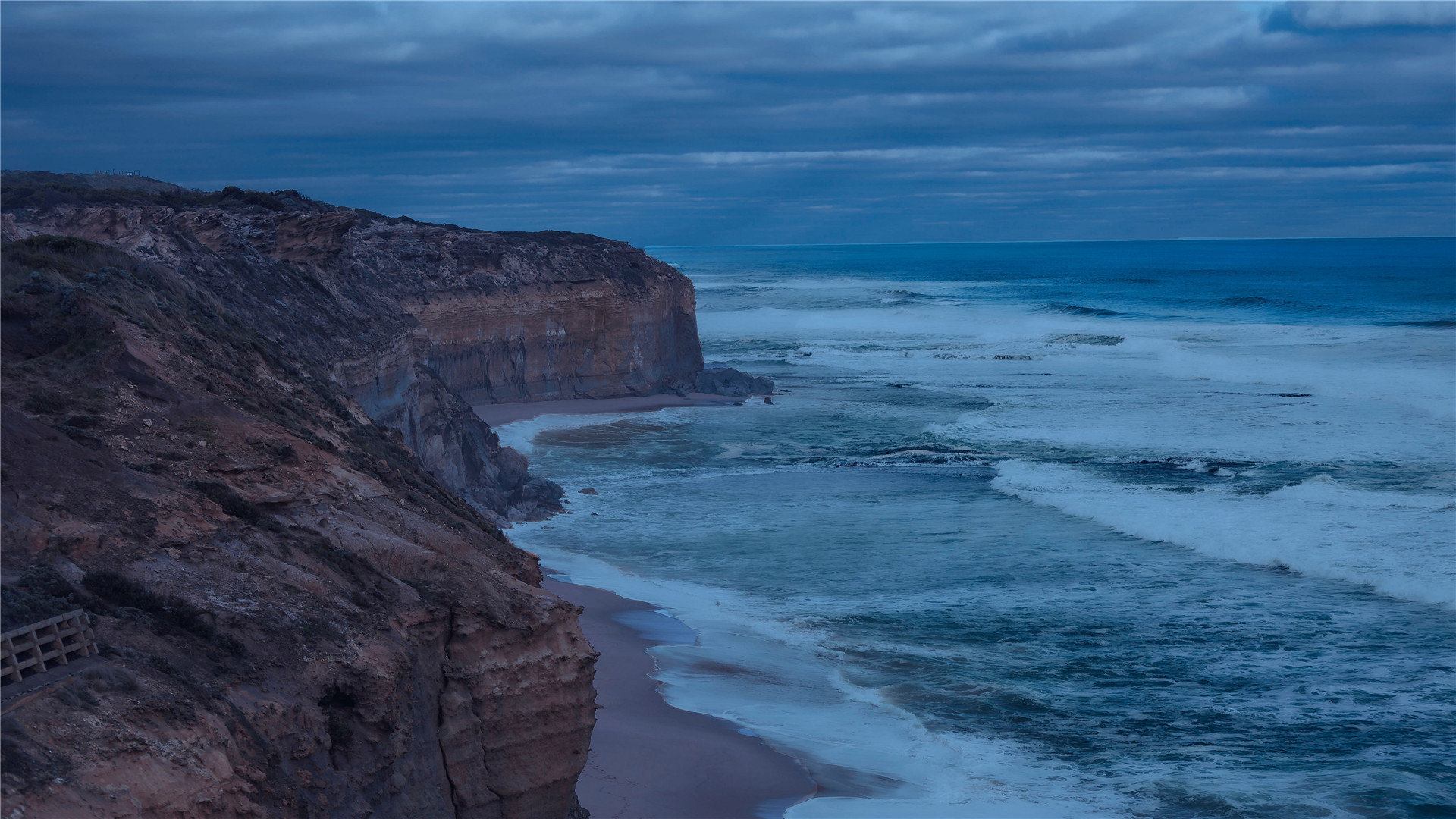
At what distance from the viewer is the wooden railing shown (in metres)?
5.02

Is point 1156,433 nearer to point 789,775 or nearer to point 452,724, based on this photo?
point 789,775

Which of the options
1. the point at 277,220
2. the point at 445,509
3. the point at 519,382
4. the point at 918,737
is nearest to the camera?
the point at 445,509

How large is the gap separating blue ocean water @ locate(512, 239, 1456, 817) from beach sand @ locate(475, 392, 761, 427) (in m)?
1.37

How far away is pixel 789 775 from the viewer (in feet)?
36.4

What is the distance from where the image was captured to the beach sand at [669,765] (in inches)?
407

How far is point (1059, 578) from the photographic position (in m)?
18.0

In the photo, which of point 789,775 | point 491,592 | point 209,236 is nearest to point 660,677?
point 789,775

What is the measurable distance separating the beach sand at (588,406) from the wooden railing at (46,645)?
89.2 ft

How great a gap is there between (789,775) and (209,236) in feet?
51.1

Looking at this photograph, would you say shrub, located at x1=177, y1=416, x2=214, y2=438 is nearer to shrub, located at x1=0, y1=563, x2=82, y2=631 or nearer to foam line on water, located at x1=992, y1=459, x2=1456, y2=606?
shrub, located at x1=0, y1=563, x2=82, y2=631

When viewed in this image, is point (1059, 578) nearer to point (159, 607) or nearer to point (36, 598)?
point (159, 607)

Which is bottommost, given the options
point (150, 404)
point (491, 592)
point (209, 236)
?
point (491, 592)

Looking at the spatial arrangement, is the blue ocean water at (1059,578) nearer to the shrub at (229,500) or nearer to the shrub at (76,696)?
the shrub at (229,500)

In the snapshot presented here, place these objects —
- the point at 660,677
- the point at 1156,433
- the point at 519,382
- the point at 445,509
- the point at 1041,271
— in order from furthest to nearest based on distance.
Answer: the point at 1041,271, the point at 519,382, the point at 1156,433, the point at 660,677, the point at 445,509
